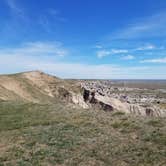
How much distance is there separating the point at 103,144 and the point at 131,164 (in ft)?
6.59

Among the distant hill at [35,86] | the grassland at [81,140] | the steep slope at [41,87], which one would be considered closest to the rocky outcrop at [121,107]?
the steep slope at [41,87]

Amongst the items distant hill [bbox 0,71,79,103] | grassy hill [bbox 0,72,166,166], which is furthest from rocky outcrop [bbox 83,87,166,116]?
grassy hill [bbox 0,72,166,166]

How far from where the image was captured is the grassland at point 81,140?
976 centimetres

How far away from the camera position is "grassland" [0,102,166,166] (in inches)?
384

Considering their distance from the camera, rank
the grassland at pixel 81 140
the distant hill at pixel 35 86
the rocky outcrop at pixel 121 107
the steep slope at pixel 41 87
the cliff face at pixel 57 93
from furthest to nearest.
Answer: the steep slope at pixel 41 87
the distant hill at pixel 35 86
the cliff face at pixel 57 93
the rocky outcrop at pixel 121 107
the grassland at pixel 81 140

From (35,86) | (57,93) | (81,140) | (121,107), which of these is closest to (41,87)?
(35,86)

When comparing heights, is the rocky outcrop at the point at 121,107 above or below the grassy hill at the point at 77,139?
below

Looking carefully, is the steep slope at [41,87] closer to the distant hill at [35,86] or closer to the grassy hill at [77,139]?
the distant hill at [35,86]

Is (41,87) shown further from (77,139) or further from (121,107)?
(77,139)

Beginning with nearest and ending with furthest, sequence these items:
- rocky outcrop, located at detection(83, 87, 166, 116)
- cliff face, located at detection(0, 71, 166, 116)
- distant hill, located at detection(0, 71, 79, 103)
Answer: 1. rocky outcrop, located at detection(83, 87, 166, 116)
2. cliff face, located at detection(0, 71, 166, 116)
3. distant hill, located at detection(0, 71, 79, 103)

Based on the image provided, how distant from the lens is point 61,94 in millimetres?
45875

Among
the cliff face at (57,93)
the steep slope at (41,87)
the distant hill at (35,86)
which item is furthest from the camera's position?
the steep slope at (41,87)

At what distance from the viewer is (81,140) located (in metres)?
11.6

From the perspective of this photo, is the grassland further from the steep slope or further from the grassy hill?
the steep slope
